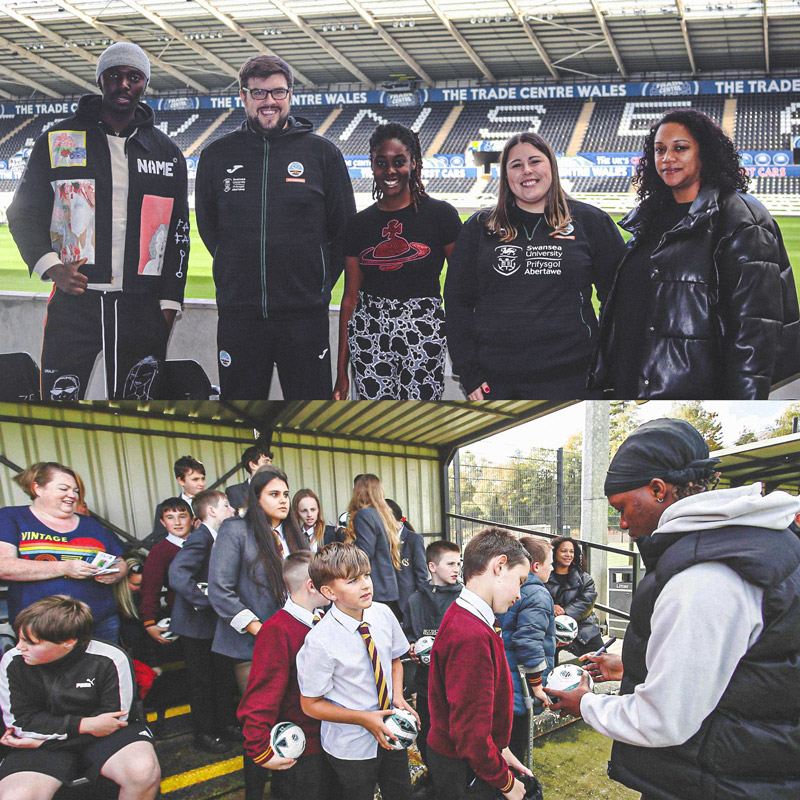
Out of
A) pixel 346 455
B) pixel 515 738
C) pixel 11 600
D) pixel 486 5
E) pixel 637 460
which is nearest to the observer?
pixel 637 460

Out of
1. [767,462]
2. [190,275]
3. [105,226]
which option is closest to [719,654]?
[105,226]

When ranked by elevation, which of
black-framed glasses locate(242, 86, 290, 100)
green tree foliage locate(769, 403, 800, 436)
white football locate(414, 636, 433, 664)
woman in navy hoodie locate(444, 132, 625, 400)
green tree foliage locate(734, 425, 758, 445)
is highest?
black-framed glasses locate(242, 86, 290, 100)

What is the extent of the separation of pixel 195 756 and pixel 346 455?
1454 millimetres

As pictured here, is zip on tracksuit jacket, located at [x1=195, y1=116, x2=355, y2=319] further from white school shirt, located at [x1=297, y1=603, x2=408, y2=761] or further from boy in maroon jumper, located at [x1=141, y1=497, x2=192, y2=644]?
white school shirt, located at [x1=297, y1=603, x2=408, y2=761]

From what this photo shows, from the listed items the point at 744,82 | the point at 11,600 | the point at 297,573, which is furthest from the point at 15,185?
the point at 744,82

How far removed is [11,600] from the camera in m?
2.53

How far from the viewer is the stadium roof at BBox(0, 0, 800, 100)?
4176 mm

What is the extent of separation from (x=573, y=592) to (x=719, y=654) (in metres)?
2.81

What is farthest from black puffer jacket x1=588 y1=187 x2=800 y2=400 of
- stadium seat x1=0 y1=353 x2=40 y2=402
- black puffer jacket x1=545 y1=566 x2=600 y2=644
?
stadium seat x1=0 y1=353 x2=40 y2=402

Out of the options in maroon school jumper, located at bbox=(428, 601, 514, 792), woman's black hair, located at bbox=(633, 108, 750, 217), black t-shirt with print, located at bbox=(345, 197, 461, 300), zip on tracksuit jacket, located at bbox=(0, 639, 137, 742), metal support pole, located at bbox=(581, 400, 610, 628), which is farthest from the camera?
metal support pole, located at bbox=(581, 400, 610, 628)

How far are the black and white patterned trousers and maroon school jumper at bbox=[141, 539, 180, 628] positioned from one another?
115 cm

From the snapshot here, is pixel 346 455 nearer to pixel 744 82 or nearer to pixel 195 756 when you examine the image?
pixel 195 756

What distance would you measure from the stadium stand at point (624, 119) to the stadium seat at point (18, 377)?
13.6 feet

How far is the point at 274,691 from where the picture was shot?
2.11 metres
